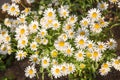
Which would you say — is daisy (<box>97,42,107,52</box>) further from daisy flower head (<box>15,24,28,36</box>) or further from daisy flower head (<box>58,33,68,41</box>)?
daisy flower head (<box>15,24,28,36</box>)

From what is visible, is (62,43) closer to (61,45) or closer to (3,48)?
(61,45)

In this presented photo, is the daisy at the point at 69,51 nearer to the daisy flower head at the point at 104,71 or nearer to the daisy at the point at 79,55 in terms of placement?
the daisy at the point at 79,55

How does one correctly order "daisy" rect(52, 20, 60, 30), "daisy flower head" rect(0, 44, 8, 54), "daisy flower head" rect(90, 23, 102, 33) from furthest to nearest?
1. "daisy flower head" rect(0, 44, 8, 54)
2. "daisy" rect(52, 20, 60, 30)
3. "daisy flower head" rect(90, 23, 102, 33)

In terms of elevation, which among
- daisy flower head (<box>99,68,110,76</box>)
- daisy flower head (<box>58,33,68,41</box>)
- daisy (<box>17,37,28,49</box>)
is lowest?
daisy flower head (<box>99,68,110,76</box>)

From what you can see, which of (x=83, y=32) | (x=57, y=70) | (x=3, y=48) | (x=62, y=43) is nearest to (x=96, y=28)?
(x=83, y=32)

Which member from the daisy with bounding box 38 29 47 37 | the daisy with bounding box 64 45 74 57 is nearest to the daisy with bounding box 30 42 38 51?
the daisy with bounding box 38 29 47 37

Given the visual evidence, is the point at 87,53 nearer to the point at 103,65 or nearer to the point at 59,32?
the point at 103,65

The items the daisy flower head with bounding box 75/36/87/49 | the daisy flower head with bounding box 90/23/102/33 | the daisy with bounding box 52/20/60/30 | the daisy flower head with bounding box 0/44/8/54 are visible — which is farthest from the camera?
the daisy flower head with bounding box 0/44/8/54

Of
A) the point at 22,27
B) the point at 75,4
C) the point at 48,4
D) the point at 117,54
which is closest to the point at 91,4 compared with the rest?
the point at 75,4
